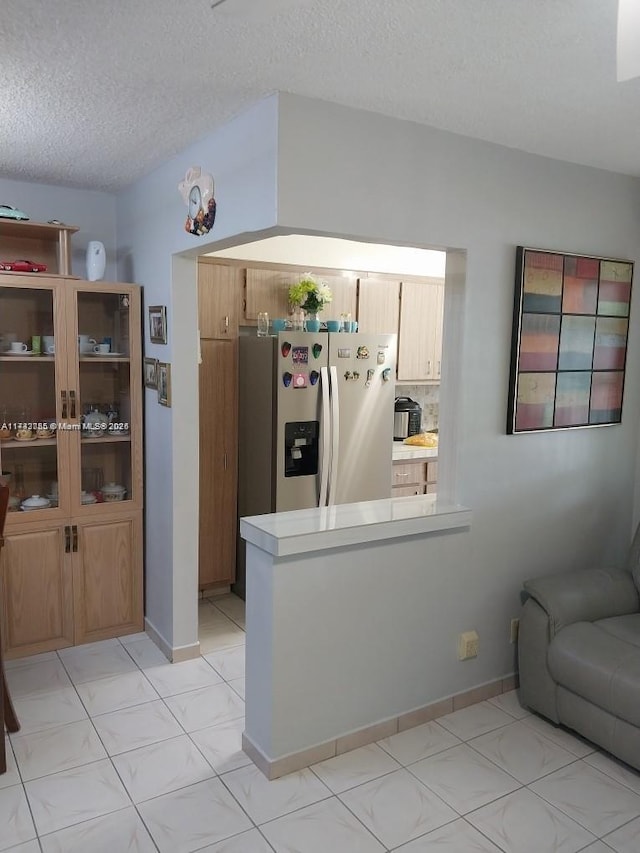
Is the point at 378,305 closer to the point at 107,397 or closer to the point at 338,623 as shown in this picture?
the point at 107,397

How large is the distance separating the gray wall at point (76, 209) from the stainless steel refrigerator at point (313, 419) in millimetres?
999

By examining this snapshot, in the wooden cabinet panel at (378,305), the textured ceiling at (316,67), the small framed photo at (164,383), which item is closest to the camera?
the textured ceiling at (316,67)

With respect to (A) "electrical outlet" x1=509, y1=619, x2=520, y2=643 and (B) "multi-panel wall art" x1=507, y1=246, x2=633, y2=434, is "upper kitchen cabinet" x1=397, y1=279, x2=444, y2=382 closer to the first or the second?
(B) "multi-panel wall art" x1=507, y1=246, x2=633, y2=434

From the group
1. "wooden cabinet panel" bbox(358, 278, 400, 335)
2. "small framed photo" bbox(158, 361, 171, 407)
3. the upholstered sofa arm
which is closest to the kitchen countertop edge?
the upholstered sofa arm

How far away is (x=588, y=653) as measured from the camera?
262 centimetres

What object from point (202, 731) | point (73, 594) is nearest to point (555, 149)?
point (202, 731)

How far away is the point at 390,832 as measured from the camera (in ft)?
7.27

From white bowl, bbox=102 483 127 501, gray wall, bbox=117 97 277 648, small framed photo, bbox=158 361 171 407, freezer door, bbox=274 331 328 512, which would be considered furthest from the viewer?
freezer door, bbox=274 331 328 512

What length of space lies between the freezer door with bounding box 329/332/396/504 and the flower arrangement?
29 centimetres

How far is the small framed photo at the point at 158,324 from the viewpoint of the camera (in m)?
3.31

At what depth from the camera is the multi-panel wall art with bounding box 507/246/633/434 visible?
2943mm

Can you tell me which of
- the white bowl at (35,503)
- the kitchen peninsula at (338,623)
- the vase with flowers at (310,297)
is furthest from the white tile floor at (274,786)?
the vase with flowers at (310,297)

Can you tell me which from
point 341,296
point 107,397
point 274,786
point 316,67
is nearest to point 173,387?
point 107,397

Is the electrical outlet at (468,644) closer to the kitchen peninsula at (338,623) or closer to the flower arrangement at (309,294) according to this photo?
the kitchen peninsula at (338,623)
